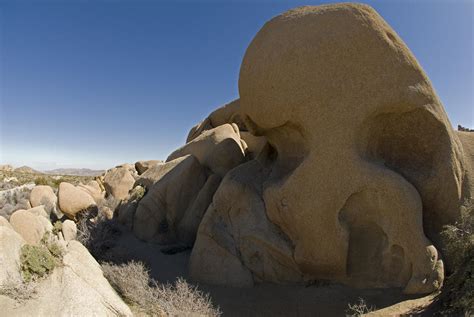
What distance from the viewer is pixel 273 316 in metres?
6.60

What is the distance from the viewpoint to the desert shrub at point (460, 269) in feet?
16.4

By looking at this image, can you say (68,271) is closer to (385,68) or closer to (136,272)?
(136,272)

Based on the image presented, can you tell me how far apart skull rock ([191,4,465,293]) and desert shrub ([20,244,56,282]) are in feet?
16.3

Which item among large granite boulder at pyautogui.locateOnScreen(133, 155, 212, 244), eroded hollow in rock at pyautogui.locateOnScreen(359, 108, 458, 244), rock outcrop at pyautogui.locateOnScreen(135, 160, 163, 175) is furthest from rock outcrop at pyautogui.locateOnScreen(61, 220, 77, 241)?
eroded hollow in rock at pyautogui.locateOnScreen(359, 108, 458, 244)

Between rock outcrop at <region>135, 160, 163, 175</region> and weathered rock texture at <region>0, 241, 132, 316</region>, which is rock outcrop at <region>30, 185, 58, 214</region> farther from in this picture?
weathered rock texture at <region>0, 241, 132, 316</region>

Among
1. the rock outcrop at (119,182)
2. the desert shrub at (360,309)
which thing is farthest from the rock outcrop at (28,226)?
the desert shrub at (360,309)

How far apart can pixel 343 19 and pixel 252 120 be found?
3290 millimetres

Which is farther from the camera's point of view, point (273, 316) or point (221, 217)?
point (221, 217)

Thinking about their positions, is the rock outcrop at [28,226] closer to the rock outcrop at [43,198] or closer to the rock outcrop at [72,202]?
the rock outcrop at [72,202]

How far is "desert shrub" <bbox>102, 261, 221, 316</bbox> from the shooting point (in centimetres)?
611

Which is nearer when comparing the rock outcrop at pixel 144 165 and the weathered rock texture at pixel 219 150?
the weathered rock texture at pixel 219 150

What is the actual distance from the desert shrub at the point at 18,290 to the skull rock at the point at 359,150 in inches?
204

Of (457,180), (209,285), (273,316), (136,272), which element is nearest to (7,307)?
(136,272)

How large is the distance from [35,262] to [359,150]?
6.94m
